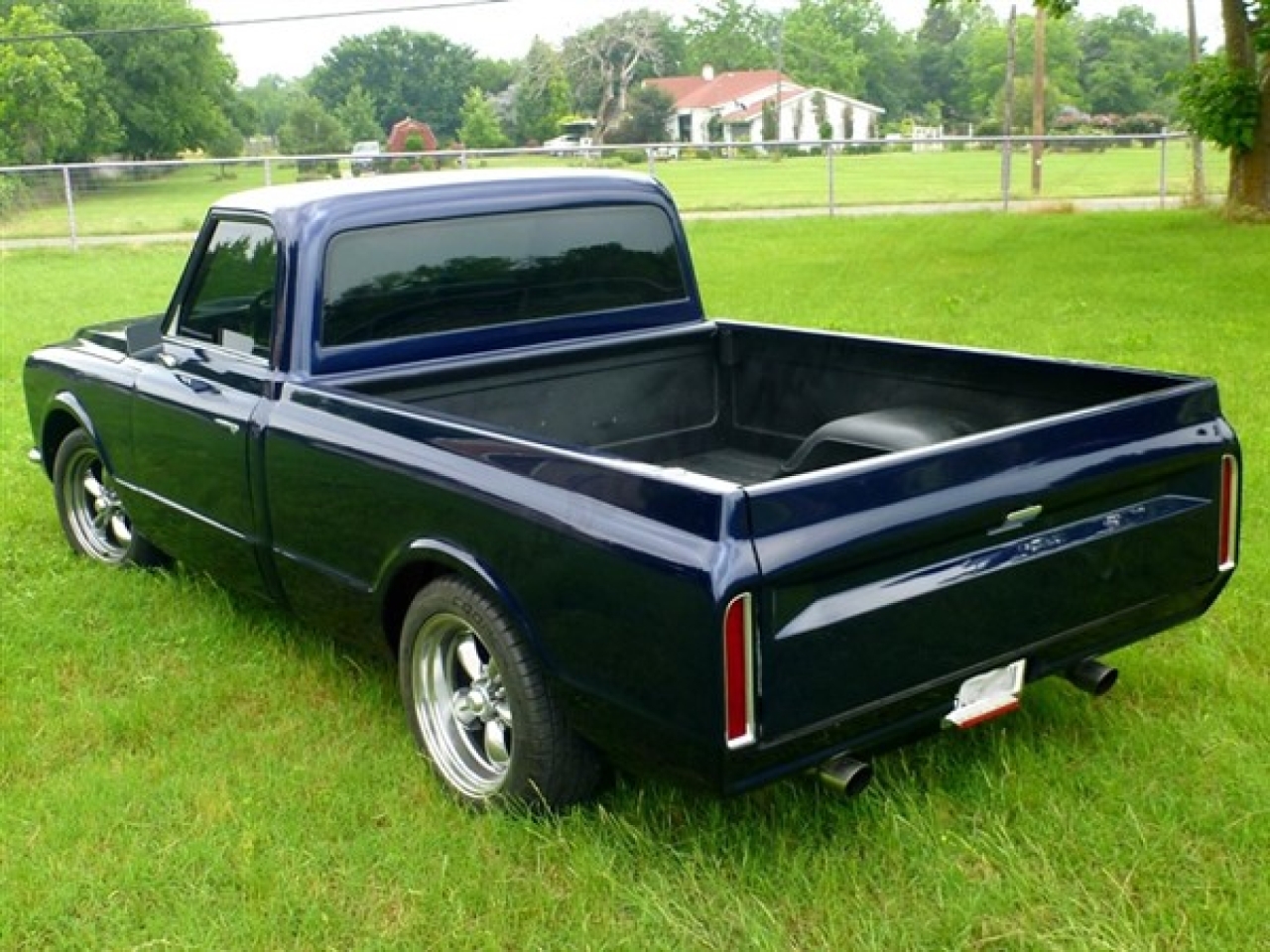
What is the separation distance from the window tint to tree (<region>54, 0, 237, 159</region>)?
62.4m

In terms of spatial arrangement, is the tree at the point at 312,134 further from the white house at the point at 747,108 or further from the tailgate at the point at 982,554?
the tailgate at the point at 982,554

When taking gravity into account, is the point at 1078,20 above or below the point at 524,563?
above

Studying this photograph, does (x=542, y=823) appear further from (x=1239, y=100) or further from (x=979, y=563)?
(x=1239, y=100)

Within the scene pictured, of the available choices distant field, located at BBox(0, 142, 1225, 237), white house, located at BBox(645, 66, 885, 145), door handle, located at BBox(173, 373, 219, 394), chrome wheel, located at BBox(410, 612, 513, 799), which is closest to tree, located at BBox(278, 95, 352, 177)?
white house, located at BBox(645, 66, 885, 145)

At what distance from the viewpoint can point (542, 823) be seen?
3.74 metres

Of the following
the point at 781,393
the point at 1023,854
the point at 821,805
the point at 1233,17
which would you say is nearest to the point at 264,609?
the point at 781,393

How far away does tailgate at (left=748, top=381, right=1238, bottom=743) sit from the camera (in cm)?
314

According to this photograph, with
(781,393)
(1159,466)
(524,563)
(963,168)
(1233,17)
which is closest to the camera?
(524,563)

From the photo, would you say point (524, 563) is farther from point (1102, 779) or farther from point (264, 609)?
point (264, 609)

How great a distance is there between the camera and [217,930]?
3420 millimetres

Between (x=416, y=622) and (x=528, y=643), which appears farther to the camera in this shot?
(x=416, y=622)

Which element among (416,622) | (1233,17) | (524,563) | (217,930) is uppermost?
(1233,17)

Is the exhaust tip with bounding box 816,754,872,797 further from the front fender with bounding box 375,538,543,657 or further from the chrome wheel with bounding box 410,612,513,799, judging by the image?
the chrome wheel with bounding box 410,612,513,799

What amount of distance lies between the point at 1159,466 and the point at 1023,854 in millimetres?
1076
